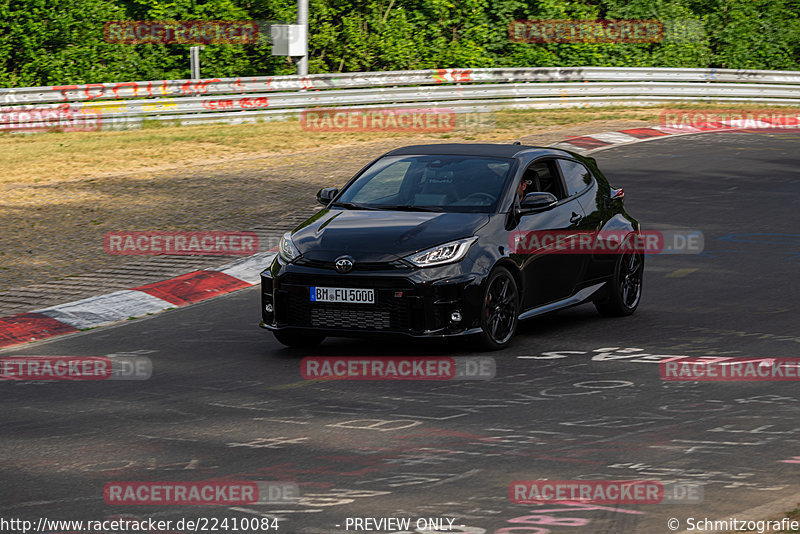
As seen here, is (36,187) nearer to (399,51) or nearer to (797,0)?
(399,51)

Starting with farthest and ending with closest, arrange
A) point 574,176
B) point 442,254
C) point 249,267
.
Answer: point 249,267 → point 574,176 → point 442,254

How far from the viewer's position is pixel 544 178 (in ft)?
35.4

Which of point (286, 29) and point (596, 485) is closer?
point (596, 485)

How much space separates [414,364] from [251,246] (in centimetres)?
606

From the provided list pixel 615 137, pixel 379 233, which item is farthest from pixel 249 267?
pixel 615 137

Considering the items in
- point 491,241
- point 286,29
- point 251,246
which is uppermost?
point 286,29

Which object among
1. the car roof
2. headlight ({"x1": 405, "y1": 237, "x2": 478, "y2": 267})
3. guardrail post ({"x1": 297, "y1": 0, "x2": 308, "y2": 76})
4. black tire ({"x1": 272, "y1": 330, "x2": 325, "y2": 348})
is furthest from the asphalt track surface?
guardrail post ({"x1": 297, "y1": 0, "x2": 308, "y2": 76})

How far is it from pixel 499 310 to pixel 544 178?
5.44ft

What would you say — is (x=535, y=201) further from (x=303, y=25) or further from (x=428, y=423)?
(x=303, y=25)

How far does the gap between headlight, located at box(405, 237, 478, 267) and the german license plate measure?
0.41 meters

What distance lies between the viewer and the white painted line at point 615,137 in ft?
81.3

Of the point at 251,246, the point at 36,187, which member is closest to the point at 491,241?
the point at 251,246

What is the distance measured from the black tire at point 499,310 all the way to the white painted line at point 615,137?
50.4 feet

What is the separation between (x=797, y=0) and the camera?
39.6 metres
